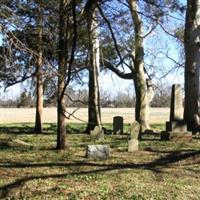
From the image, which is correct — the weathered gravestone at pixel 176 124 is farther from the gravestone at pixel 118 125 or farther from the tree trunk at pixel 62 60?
the tree trunk at pixel 62 60

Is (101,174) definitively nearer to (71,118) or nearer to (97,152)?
(97,152)

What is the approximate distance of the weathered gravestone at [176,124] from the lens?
1912 centimetres

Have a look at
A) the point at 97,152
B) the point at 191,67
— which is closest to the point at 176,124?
the point at 191,67

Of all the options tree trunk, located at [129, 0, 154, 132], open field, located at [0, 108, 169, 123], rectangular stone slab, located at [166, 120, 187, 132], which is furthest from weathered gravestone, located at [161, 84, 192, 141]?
open field, located at [0, 108, 169, 123]

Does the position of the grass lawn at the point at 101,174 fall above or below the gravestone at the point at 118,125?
below

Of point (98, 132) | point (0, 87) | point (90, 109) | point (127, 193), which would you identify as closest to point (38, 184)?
point (127, 193)

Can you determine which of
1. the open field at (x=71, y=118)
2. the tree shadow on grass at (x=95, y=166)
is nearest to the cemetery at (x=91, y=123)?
the tree shadow on grass at (x=95, y=166)

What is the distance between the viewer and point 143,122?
26.8 m

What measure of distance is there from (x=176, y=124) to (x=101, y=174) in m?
8.17

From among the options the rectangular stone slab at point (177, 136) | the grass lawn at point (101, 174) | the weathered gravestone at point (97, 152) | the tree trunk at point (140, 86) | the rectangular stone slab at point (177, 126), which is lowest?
the grass lawn at point (101, 174)

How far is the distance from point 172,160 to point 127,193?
3.66 metres

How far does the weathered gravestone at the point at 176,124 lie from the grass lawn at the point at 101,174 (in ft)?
8.85

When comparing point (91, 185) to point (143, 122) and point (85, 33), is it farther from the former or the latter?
point (143, 122)

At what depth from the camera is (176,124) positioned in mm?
19688
